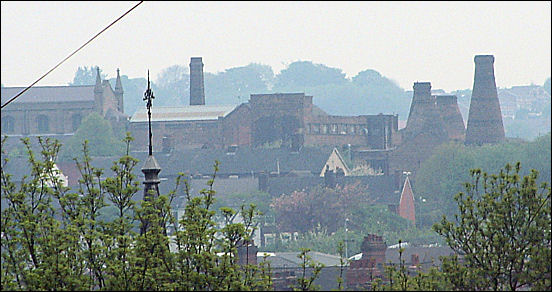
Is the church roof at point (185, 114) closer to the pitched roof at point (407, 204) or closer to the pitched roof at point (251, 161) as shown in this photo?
the pitched roof at point (251, 161)

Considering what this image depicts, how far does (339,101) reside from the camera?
16275cm

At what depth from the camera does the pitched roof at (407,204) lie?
6327 cm

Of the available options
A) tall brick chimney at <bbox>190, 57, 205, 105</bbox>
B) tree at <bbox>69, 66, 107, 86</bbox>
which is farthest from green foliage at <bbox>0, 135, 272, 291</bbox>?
tree at <bbox>69, 66, 107, 86</bbox>

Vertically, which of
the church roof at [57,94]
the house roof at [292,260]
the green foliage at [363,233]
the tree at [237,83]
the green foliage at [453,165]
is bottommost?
the green foliage at [363,233]

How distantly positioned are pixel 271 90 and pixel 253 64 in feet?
47.9

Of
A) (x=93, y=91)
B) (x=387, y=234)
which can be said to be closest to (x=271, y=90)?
(x=93, y=91)

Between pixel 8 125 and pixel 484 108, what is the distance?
129 ft

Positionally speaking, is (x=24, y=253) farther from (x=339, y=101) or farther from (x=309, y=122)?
(x=339, y=101)

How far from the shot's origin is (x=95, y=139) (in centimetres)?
8569

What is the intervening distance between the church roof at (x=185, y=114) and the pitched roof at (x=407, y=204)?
24767 mm

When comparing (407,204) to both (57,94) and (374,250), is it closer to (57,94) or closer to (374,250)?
(374,250)

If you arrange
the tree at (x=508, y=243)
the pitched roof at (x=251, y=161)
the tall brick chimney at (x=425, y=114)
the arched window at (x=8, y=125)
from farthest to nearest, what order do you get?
the arched window at (x=8, y=125) → the tall brick chimney at (x=425, y=114) → the pitched roof at (x=251, y=161) → the tree at (x=508, y=243)

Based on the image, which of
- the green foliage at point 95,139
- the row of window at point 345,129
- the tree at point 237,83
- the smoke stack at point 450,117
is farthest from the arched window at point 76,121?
the tree at point 237,83

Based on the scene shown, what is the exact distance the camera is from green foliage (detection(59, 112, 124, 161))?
84812 millimetres
